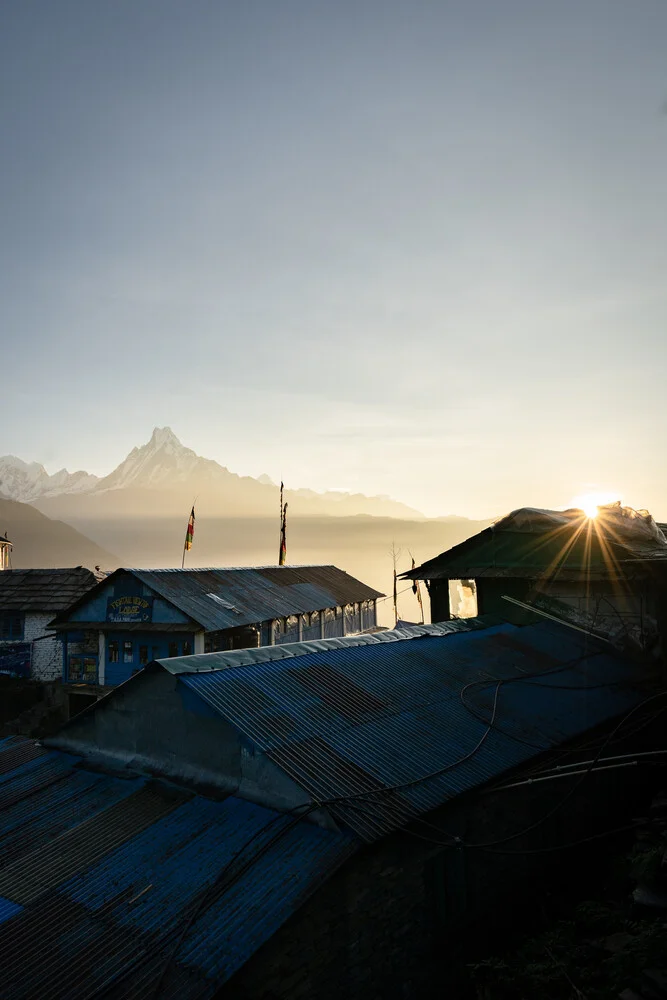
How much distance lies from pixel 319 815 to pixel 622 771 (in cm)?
928

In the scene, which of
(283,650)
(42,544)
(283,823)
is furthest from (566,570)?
(42,544)

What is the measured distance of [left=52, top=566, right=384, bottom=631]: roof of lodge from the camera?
1122 inches

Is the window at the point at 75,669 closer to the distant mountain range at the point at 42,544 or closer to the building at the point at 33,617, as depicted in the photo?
the building at the point at 33,617

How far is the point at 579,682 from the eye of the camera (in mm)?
16031

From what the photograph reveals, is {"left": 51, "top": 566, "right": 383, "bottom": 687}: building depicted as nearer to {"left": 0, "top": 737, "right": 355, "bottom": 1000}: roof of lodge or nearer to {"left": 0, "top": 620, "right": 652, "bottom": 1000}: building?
{"left": 0, "top": 620, "right": 652, "bottom": 1000}: building

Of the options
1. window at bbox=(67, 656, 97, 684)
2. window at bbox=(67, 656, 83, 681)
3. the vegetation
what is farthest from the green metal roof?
window at bbox=(67, 656, 83, 681)

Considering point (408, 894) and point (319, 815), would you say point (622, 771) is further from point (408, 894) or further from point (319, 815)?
point (319, 815)

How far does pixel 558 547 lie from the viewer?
72.1 feet

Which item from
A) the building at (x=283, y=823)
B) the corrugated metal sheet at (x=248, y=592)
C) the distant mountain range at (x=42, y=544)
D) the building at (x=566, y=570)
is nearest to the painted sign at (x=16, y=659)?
the corrugated metal sheet at (x=248, y=592)

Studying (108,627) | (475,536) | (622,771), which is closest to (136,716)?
(622,771)

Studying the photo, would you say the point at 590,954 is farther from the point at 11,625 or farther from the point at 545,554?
the point at 11,625

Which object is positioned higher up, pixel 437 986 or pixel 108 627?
pixel 108 627

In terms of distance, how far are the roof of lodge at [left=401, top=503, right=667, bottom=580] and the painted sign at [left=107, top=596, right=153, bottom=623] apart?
12.7m

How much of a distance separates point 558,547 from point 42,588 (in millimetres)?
29734
